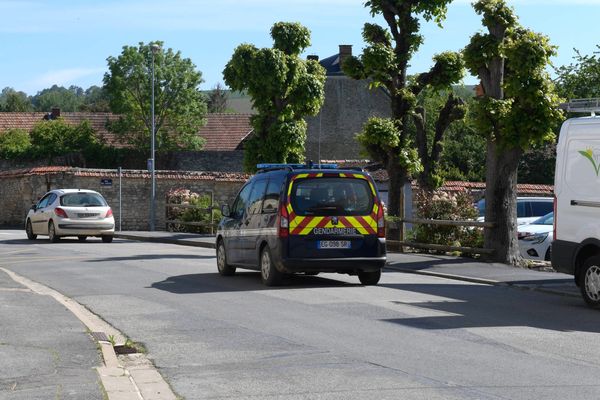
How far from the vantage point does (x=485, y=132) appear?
22406mm

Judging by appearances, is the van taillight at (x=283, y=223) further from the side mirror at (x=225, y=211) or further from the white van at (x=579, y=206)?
the white van at (x=579, y=206)

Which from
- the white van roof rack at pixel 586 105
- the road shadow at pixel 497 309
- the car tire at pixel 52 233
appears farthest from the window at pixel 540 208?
the white van roof rack at pixel 586 105

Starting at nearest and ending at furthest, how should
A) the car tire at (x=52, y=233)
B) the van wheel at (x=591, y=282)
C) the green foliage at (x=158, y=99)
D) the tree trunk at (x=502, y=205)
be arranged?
the van wheel at (x=591, y=282) < the tree trunk at (x=502, y=205) < the car tire at (x=52, y=233) < the green foliage at (x=158, y=99)

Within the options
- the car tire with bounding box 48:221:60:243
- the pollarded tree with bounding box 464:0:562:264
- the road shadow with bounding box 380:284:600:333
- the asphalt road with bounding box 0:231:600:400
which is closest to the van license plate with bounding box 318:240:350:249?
the asphalt road with bounding box 0:231:600:400

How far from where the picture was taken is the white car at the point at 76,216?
3238 cm

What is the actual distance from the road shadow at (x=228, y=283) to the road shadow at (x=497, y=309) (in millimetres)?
1332

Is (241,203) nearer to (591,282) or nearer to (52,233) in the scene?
(591,282)

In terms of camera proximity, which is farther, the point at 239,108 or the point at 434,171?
the point at 239,108

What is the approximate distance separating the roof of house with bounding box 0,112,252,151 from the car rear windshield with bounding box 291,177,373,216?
5384 cm

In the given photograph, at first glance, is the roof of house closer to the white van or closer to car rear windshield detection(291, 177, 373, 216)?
car rear windshield detection(291, 177, 373, 216)

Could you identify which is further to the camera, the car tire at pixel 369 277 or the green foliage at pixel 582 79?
the green foliage at pixel 582 79

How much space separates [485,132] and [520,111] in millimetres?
877

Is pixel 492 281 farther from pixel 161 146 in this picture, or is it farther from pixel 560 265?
pixel 161 146

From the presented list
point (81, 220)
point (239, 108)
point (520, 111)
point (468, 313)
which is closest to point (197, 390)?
point (468, 313)
